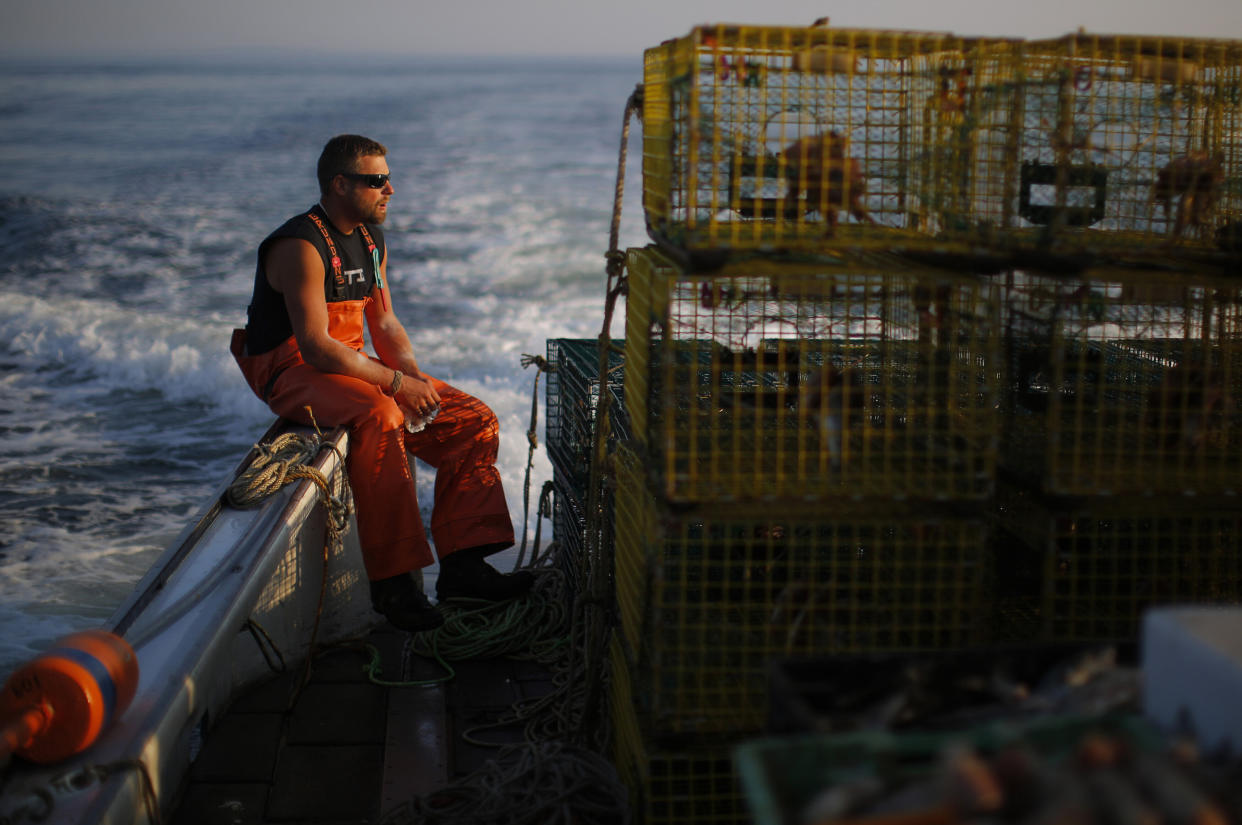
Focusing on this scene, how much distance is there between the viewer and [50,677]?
2.27 metres

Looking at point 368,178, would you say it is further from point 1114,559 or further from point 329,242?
point 1114,559

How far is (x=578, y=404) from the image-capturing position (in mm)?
4184

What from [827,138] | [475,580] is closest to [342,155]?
[475,580]

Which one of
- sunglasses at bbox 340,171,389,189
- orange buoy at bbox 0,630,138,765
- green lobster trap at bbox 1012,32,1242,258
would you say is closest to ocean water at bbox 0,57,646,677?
sunglasses at bbox 340,171,389,189

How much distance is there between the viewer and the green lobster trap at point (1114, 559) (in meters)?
2.42

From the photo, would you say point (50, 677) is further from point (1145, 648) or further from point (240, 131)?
point (240, 131)

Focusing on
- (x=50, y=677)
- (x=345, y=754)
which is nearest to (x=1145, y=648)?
(x=50, y=677)

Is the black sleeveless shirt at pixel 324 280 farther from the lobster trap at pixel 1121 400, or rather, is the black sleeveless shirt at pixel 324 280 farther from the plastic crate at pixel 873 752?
the plastic crate at pixel 873 752

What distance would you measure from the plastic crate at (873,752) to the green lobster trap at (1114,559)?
0.82 meters

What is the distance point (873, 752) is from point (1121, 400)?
4.93 ft

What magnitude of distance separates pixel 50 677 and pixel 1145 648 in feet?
6.52

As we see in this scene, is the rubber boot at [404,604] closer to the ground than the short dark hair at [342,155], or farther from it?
closer to the ground

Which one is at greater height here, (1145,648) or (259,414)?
(1145,648)

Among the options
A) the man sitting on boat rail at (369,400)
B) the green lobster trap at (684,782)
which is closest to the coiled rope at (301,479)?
the man sitting on boat rail at (369,400)
